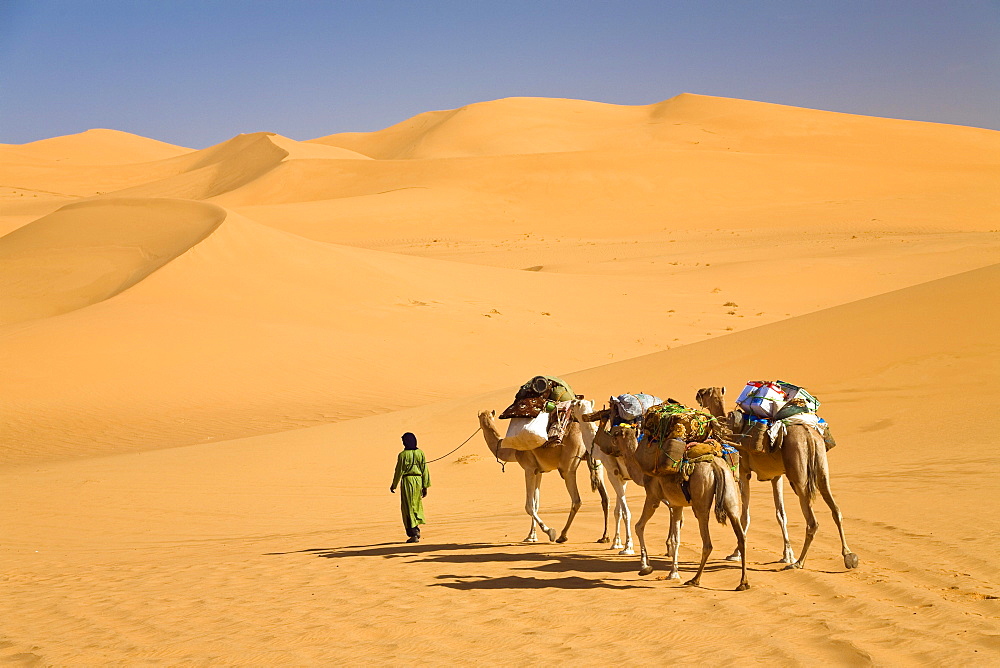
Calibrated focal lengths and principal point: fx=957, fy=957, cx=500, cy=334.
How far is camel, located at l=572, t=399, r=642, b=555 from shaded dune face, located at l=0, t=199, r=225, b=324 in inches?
881

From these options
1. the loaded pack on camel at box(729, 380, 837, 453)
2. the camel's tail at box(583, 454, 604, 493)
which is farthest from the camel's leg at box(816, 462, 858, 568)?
the camel's tail at box(583, 454, 604, 493)

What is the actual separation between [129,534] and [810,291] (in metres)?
27.4

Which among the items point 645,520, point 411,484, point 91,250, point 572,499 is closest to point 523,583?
point 645,520

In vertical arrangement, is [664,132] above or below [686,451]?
above

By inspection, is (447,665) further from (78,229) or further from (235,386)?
(78,229)

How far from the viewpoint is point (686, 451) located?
7.80 metres

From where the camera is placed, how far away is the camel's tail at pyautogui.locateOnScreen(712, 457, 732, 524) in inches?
300

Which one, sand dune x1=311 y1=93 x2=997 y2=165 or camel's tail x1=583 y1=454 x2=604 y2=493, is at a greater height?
sand dune x1=311 y1=93 x2=997 y2=165

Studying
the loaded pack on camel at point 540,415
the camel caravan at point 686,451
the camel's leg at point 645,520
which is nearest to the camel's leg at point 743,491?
the camel caravan at point 686,451

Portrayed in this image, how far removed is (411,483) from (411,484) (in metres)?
0.01

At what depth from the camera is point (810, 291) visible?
34.3m

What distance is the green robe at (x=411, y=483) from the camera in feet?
34.8

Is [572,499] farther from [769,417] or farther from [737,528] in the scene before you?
[737,528]

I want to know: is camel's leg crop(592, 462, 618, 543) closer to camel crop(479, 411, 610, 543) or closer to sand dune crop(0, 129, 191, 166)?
camel crop(479, 411, 610, 543)
